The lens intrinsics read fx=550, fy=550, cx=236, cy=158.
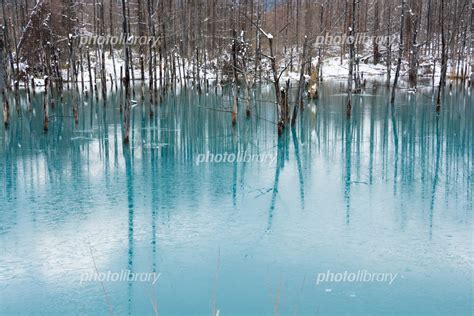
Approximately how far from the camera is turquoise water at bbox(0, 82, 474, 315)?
7.28 metres

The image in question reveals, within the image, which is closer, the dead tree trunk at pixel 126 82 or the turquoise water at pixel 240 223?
the turquoise water at pixel 240 223

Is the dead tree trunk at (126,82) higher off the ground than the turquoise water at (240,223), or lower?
higher

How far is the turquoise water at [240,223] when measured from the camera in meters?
7.28

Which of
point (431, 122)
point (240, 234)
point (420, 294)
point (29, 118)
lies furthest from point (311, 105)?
point (420, 294)

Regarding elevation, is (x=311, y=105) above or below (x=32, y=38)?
below

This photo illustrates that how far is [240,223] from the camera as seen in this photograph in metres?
10.3

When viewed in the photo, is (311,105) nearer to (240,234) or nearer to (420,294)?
(240,234)

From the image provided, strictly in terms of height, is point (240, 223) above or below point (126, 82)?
below

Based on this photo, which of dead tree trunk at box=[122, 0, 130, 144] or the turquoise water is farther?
dead tree trunk at box=[122, 0, 130, 144]

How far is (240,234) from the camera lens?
31.8 feet

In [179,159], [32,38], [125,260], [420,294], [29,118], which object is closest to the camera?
[420,294]

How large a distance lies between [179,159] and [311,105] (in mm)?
16102

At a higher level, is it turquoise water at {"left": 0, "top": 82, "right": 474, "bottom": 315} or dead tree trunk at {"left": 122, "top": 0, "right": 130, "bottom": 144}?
dead tree trunk at {"left": 122, "top": 0, "right": 130, "bottom": 144}

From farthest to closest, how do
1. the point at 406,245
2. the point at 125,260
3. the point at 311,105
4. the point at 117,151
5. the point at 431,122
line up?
the point at 311,105 → the point at 431,122 → the point at 117,151 → the point at 406,245 → the point at 125,260
